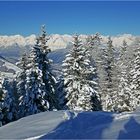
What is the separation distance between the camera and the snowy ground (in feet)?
27.8

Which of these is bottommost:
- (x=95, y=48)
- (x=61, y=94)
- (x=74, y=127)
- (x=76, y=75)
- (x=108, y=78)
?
(x=74, y=127)

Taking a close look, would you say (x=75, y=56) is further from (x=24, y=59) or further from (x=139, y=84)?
(x=139, y=84)

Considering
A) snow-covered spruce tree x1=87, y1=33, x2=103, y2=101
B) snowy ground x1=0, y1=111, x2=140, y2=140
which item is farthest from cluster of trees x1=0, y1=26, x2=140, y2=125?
snowy ground x1=0, y1=111, x2=140, y2=140

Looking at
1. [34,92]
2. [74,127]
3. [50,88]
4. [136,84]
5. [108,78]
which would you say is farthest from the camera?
[108,78]

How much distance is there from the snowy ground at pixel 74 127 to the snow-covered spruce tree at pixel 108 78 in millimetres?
34151

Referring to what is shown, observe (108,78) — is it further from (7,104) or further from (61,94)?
(7,104)

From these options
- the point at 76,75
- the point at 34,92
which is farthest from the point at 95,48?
the point at 34,92

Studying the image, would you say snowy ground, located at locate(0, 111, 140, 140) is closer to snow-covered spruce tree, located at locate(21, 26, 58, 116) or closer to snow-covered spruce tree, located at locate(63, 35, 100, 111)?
snow-covered spruce tree, located at locate(21, 26, 58, 116)

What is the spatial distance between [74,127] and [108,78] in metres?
44.4

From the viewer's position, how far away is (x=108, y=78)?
5334cm

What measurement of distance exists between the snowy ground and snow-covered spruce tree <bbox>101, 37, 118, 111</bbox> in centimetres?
3415

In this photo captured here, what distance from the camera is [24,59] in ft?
131

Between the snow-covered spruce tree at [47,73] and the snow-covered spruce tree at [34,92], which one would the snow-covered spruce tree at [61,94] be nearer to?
the snow-covered spruce tree at [47,73]

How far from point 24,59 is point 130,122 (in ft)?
103
